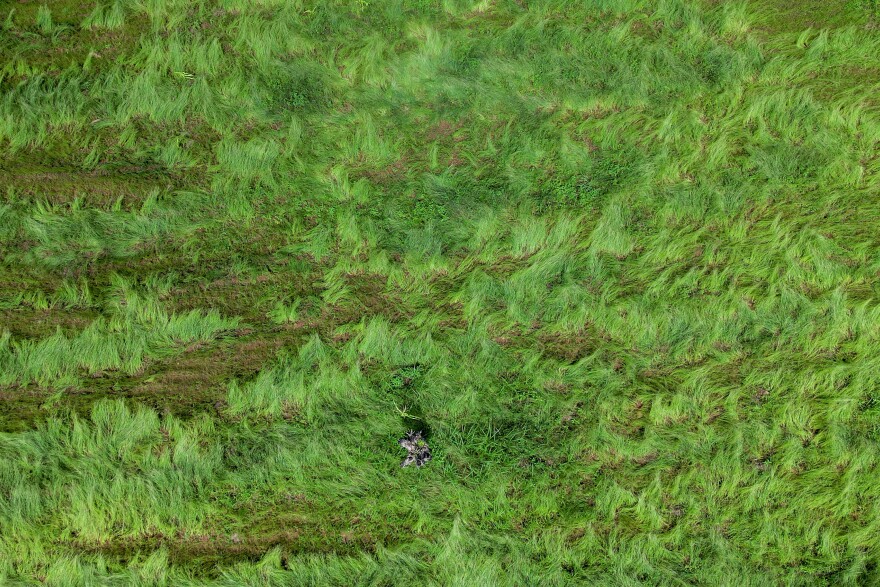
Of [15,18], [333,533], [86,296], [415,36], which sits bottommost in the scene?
[333,533]

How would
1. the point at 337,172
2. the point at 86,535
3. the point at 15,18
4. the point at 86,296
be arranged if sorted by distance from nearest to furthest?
the point at 86,535, the point at 86,296, the point at 337,172, the point at 15,18

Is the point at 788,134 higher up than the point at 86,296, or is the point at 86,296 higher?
the point at 788,134

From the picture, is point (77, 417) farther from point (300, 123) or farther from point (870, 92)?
point (870, 92)

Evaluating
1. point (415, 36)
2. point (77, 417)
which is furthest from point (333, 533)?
point (415, 36)
